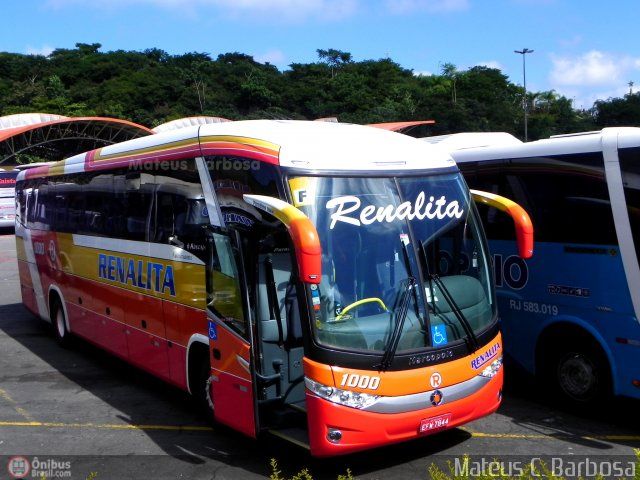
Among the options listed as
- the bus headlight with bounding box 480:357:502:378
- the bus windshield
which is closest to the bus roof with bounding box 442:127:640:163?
the bus windshield

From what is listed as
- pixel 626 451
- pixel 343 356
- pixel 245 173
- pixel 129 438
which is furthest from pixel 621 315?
pixel 129 438

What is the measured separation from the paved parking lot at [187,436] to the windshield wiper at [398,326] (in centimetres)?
125

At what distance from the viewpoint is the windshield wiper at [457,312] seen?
20.7 ft

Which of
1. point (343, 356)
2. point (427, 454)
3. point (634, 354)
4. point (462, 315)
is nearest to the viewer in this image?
point (343, 356)

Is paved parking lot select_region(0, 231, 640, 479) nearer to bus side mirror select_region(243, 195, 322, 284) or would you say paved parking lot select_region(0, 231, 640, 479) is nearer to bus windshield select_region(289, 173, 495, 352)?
bus windshield select_region(289, 173, 495, 352)

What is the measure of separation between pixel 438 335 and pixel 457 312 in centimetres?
31

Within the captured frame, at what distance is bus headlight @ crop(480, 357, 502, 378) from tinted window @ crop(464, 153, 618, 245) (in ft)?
6.50

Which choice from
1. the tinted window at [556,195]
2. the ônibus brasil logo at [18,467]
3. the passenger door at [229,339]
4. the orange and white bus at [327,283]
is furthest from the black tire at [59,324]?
the tinted window at [556,195]

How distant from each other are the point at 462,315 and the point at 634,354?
227 centimetres

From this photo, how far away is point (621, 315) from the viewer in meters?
7.50

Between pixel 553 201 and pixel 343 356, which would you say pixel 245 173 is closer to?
pixel 343 356

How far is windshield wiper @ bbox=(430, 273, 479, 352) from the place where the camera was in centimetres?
632

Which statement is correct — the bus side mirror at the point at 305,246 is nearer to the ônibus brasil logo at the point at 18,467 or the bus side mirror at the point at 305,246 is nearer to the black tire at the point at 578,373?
the ônibus brasil logo at the point at 18,467

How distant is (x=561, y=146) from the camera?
8156 millimetres
